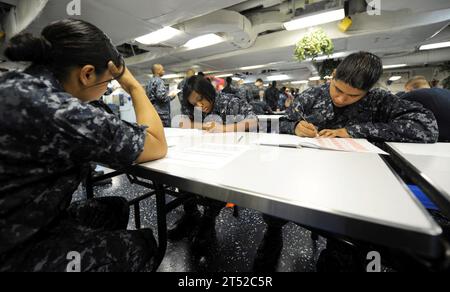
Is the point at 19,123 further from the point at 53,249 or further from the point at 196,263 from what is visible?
the point at 196,263

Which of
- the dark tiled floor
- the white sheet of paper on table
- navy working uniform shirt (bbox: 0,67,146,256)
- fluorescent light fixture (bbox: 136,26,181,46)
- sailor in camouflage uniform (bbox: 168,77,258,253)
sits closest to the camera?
navy working uniform shirt (bbox: 0,67,146,256)

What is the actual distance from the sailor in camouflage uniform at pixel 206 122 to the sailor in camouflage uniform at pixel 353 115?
368mm

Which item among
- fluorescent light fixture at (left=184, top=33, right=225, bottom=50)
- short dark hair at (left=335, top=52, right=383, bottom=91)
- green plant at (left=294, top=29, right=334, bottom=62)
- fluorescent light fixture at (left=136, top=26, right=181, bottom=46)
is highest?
fluorescent light fixture at (left=184, top=33, right=225, bottom=50)

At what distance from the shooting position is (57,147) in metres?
0.57

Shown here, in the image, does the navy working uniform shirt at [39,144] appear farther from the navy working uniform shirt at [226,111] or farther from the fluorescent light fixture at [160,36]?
the fluorescent light fixture at [160,36]

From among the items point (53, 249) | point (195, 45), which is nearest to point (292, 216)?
point (53, 249)

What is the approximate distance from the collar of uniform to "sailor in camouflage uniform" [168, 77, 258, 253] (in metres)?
0.78

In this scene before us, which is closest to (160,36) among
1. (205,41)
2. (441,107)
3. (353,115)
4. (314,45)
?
(205,41)

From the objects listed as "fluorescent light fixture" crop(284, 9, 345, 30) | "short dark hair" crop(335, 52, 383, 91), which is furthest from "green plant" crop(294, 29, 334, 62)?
"short dark hair" crop(335, 52, 383, 91)

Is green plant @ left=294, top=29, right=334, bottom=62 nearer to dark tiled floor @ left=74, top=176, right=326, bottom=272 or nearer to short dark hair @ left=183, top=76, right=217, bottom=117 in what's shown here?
short dark hair @ left=183, top=76, right=217, bottom=117

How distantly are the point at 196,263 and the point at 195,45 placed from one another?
548 cm

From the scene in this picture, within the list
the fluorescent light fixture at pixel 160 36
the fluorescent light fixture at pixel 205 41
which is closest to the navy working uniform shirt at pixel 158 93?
the fluorescent light fixture at pixel 160 36

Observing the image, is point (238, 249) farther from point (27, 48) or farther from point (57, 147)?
point (27, 48)

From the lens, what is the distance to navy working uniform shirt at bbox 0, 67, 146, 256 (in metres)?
0.53
